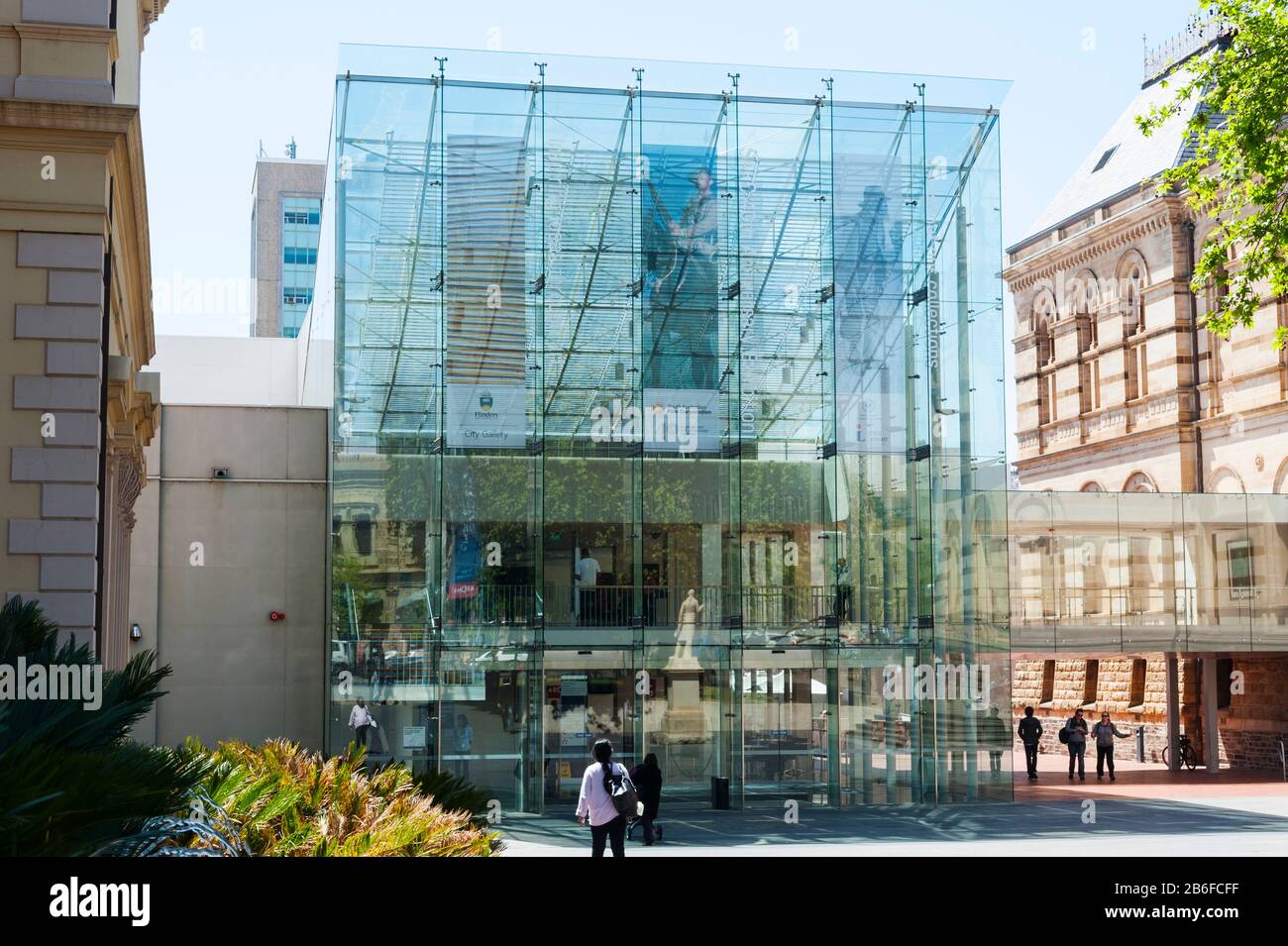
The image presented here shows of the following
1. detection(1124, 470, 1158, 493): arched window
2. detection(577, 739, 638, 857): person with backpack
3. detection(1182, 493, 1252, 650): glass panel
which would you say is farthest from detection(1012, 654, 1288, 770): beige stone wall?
detection(577, 739, 638, 857): person with backpack

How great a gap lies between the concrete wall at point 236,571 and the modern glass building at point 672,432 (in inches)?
145

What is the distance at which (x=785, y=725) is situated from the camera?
27.0 m

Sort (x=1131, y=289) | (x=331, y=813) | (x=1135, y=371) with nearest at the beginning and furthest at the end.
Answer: (x=331, y=813)
(x=1131, y=289)
(x=1135, y=371)

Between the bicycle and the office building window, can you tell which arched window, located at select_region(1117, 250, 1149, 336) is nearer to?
the bicycle

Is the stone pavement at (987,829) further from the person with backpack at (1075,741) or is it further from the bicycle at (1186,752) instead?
the bicycle at (1186,752)

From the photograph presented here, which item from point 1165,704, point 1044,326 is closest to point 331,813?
point 1165,704

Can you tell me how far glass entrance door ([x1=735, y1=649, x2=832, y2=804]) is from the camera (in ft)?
87.9

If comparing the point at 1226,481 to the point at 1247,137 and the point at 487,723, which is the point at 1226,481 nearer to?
the point at 1247,137

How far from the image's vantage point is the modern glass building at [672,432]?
1027 inches

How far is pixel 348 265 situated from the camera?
26.2 m

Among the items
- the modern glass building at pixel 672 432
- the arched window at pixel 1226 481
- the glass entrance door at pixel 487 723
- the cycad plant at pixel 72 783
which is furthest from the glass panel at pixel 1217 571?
the cycad plant at pixel 72 783

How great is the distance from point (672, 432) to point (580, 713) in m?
5.42
